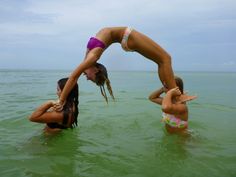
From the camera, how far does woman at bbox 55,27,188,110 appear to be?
5570 mm

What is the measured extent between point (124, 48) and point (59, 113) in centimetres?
168

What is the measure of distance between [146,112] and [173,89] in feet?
13.9

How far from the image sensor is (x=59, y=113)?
541 cm

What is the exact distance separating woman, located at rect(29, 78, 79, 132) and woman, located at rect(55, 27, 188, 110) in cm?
44

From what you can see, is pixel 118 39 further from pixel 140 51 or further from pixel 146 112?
pixel 146 112

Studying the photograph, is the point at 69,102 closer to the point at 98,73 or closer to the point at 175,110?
→ the point at 98,73

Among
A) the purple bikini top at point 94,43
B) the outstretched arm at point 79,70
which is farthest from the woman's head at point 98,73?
the purple bikini top at point 94,43

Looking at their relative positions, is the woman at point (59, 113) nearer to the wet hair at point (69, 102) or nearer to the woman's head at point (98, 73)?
the wet hair at point (69, 102)

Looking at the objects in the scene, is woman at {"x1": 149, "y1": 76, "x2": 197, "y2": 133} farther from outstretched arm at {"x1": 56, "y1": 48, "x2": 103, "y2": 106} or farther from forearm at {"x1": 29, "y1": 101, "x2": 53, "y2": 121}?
forearm at {"x1": 29, "y1": 101, "x2": 53, "y2": 121}

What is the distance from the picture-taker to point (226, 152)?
19.1 ft

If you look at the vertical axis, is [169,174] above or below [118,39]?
below


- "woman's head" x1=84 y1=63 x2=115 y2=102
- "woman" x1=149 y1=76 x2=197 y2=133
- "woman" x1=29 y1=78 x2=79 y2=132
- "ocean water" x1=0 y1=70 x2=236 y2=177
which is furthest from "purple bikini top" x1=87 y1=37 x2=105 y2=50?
"ocean water" x1=0 y1=70 x2=236 y2=177

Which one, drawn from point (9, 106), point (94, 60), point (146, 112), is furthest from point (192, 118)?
point (9, 106)

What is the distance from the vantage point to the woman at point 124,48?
18.3ft
